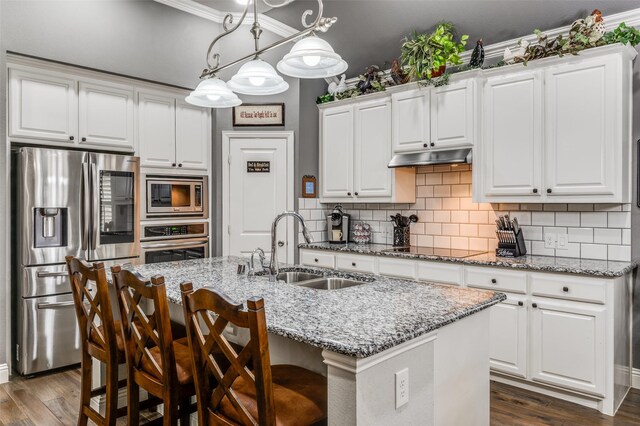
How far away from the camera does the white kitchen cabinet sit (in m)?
3.29

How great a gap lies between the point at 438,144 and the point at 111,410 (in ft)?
10.00

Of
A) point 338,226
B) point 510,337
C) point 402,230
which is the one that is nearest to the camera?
point 510,337

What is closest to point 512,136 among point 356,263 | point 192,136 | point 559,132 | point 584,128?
point 559,132

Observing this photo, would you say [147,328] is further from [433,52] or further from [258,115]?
[258,115]

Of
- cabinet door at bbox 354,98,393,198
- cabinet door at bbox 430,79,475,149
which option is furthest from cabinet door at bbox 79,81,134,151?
cabinet door at bbox 430,79,475,149

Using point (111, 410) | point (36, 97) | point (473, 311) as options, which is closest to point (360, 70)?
point (36, 97)

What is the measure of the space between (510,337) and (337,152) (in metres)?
2.44

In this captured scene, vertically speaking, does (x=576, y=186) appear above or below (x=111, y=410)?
above

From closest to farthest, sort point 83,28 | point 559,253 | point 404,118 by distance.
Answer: point 559,253 → point 83,28 → point 404,118

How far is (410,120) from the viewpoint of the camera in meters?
4.01

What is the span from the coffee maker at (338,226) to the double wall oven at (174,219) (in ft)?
4.34

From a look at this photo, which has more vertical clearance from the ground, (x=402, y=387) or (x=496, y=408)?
(x=402, y=387)

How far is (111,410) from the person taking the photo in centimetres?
206

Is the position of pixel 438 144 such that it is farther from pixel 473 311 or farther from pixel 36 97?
pixel 36 97
